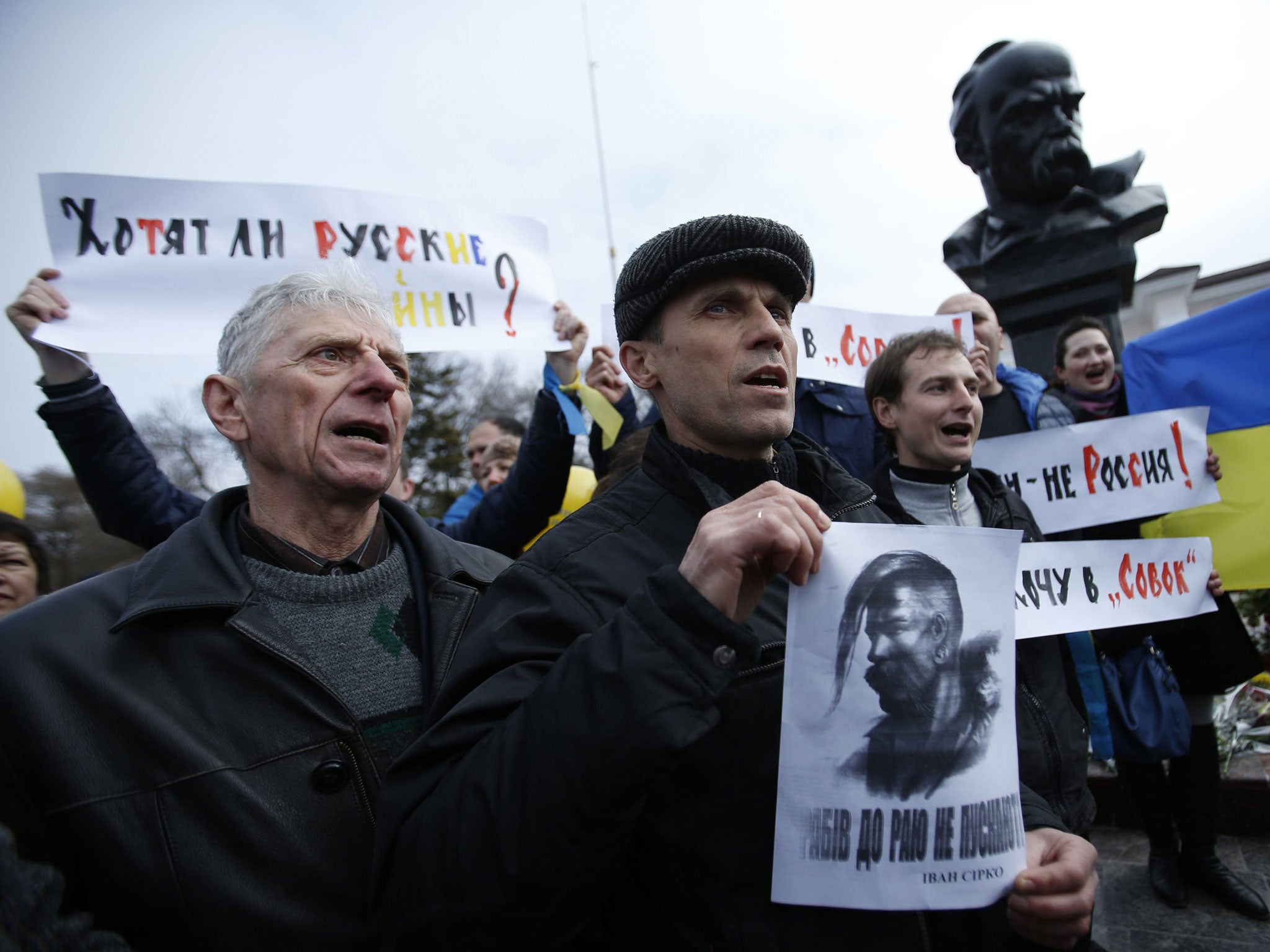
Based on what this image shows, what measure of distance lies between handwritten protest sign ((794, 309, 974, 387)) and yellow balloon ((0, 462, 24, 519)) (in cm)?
374

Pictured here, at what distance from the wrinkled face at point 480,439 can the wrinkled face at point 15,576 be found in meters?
2.33

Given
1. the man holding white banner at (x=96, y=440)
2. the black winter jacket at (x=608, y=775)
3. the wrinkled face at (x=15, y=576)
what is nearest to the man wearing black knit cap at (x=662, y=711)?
the black winter jacket at (x=608, y=775)

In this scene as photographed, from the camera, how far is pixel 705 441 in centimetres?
151

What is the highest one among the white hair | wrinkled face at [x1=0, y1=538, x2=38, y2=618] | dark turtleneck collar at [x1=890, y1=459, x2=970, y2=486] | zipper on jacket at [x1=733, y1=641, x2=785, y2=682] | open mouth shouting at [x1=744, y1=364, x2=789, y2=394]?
the white hair

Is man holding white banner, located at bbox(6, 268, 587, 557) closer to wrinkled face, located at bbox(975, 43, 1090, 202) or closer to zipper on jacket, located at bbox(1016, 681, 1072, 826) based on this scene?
zipper on jacket, located at bbox(1016, 681, 1072, 826)

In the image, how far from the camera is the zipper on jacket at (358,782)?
4.53 feet

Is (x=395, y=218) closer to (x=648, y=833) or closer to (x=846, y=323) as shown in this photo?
(x=846, y=323)

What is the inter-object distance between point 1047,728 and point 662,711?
160 centimetres

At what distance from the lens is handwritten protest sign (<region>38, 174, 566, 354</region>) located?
281cm

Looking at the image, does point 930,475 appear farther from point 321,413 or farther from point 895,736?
point 321,413

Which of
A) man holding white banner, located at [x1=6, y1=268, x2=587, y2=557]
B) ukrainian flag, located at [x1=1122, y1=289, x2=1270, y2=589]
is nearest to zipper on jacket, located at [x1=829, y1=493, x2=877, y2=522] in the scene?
man holding white banner, located at [x1=6, y1=268, x2=587, y2=557]

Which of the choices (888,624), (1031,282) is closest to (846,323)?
(888,624)

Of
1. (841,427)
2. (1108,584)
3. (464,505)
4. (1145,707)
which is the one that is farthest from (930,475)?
(464,505)

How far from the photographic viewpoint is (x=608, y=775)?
945 millimetres
